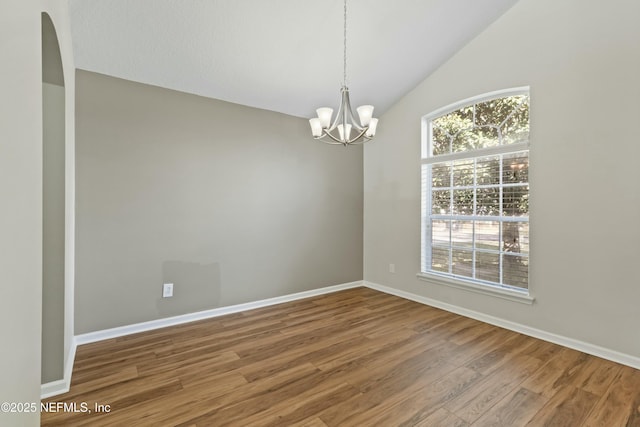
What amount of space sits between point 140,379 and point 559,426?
2643mm

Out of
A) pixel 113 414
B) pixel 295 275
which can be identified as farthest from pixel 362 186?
pixel 113 414

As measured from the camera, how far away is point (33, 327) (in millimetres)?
1110

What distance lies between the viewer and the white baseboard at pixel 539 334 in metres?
2.36

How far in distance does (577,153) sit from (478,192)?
36.8 inches

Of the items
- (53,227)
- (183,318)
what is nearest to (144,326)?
(183,318)

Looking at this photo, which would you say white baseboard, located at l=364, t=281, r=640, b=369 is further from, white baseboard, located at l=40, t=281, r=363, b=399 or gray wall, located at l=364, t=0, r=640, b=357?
white baseboard, located at l=40, t=281, r=363, b=399

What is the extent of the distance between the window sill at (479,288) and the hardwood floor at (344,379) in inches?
13.4

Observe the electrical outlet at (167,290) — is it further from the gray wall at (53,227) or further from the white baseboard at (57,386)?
the gray wall at (53,227)

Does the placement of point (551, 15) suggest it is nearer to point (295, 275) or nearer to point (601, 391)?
point (601, 391)

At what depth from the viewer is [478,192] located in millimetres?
3373

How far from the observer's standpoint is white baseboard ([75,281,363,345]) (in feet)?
9.08

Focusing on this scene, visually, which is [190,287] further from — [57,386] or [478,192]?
[478,192]

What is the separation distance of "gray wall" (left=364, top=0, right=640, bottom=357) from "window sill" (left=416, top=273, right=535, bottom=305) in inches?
2.4

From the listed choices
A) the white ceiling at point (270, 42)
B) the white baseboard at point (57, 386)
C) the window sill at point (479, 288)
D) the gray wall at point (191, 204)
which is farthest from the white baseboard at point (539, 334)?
the white baseboard at point (57, 386)
